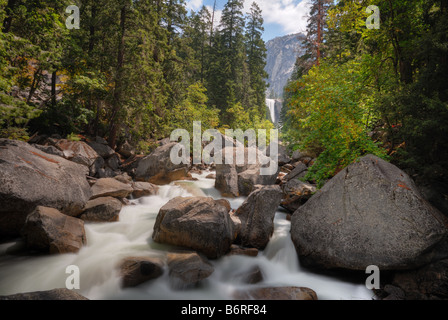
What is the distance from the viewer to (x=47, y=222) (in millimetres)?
4965

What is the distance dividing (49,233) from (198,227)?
3.65 metres

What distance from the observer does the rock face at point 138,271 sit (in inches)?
182

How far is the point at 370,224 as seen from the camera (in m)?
4.76

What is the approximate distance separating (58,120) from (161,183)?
659cm

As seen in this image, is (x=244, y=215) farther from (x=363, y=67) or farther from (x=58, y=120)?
(x=58, y=120)

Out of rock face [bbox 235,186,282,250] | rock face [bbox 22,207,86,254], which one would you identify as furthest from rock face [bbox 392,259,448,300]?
rock face [bbox 22,207,86,254]

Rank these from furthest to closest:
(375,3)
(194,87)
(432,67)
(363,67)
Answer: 1. (194,87)
2. (363,67)
3. (375,3)
4. (432,67)

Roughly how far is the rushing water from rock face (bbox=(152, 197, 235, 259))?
1.07 ft

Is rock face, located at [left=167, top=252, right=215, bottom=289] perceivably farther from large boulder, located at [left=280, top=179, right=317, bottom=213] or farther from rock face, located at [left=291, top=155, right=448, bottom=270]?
large boulder, located at [left=280, top=179, right=317, bottom=213]

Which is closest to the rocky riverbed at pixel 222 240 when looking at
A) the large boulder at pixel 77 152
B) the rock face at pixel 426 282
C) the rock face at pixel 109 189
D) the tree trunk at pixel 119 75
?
the rock face at pixel 426 282

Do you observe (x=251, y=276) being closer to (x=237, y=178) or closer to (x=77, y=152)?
(x=237, y=178)

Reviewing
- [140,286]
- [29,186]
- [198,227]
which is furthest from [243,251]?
[29,186]

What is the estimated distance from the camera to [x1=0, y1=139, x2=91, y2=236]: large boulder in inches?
209
